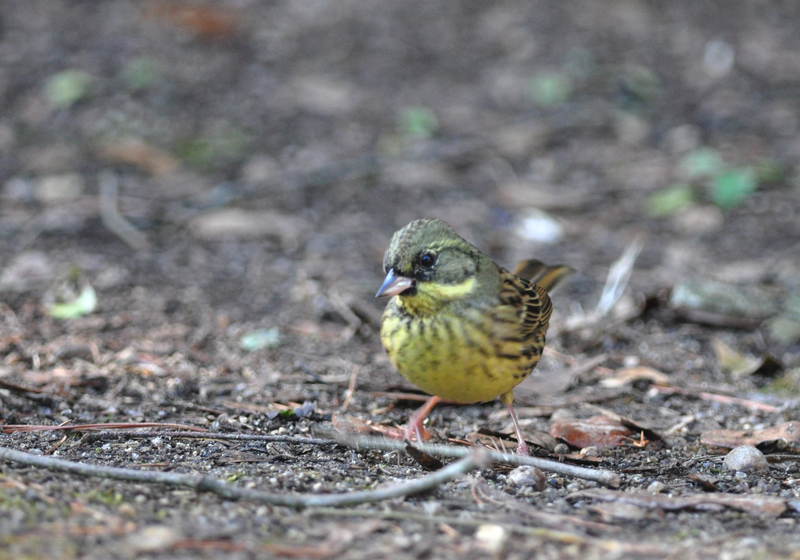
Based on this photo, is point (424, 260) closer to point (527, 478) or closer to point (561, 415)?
point (527, 478)

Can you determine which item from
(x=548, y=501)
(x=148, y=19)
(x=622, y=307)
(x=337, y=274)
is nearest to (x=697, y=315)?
(x=622, y=307)

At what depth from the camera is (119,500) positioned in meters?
2.66

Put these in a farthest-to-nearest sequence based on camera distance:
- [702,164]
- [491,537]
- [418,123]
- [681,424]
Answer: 1. [418,123]
2. [702,164]
3. [681,424]
4. [491,537]

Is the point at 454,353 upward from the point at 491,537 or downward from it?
upward

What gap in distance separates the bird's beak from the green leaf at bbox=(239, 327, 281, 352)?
5.50 ft

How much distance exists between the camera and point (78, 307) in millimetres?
5414

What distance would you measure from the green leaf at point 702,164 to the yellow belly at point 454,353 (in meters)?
5.17

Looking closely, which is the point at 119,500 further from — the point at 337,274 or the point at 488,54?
the point at 488,54

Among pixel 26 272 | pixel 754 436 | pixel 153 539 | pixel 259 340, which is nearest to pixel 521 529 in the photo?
pixel 153 539

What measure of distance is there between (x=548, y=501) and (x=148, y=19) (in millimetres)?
8760

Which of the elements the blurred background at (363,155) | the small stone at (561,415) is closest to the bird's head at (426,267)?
the small stone at (561,415)

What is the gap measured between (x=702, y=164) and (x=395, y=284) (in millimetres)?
5577

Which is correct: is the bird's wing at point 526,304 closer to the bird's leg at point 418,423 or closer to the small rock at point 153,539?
the bird's leg at point 418,423

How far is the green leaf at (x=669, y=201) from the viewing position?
307 inches
